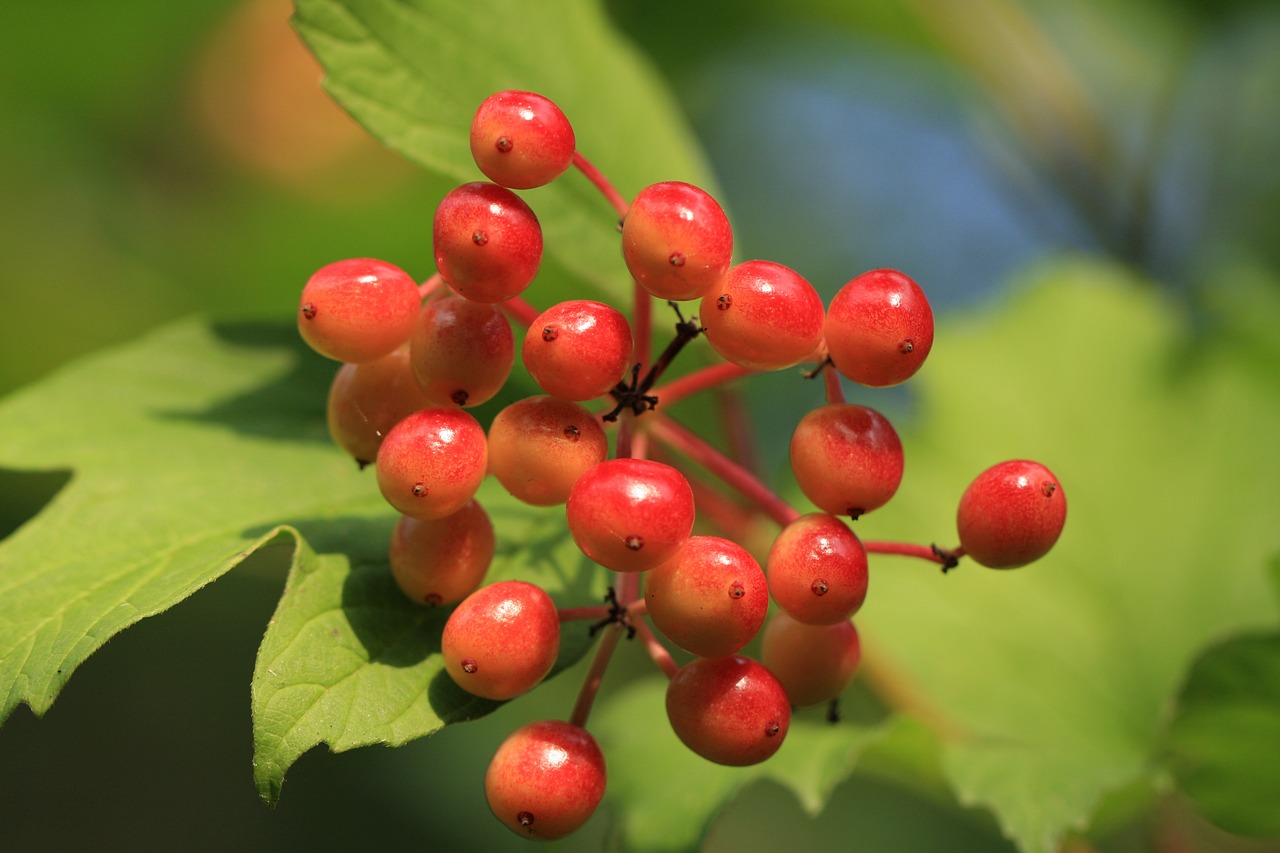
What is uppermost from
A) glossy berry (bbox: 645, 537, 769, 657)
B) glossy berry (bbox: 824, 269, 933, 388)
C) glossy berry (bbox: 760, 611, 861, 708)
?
glossy berry (bbox: 824, 269, 933, 388)

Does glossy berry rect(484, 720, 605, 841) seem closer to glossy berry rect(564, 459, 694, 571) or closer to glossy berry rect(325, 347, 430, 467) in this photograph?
glossy berry rect(564, 459, 694, 571)

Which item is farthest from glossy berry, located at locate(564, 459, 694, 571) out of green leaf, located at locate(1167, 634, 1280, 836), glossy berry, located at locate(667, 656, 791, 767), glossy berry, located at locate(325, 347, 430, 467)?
green leaf, located at locate(1167, 634, 1280, 836)

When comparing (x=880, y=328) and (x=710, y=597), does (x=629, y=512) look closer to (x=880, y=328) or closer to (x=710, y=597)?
(x=710, y=597)

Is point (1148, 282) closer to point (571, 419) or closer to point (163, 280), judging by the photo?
point (571, 419)

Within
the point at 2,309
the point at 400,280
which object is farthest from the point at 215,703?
the point at 400,280

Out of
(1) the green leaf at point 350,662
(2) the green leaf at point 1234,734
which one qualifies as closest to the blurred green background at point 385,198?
(2) the green leaf at point 1234,734

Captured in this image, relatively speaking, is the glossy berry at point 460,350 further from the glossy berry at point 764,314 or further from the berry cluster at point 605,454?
the glossy berry at point 764,314

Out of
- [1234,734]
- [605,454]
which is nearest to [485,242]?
[605,454]
